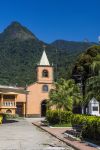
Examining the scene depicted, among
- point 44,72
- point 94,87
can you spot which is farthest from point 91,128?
point 44,72

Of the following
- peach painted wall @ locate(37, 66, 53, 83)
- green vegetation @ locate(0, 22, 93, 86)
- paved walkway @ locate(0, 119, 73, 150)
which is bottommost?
paved walkway @ locate(0, 119, 73, 150)

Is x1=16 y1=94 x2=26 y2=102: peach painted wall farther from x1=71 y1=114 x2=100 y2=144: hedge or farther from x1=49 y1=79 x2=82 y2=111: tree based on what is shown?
x1=71 y1=114 x2=100 y2=144: hedge

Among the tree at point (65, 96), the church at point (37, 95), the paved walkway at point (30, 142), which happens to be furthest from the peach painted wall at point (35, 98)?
the paved walkway at point (30, 142)

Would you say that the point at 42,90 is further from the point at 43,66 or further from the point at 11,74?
the point at 11,74

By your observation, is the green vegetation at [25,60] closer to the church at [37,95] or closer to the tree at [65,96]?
the church at [37,95]

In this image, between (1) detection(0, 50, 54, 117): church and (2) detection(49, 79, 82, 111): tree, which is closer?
(2) detection(49, 79, 82, 111): tree

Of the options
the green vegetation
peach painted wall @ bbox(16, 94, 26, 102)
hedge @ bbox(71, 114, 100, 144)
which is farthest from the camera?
the green vegetation

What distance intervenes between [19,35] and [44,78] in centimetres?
11191

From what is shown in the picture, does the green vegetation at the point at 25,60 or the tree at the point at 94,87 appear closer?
the tree at the point at 94,87

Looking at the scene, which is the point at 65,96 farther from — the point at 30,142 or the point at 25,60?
the point at 25,60

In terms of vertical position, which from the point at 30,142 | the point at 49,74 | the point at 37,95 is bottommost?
the point at 30,142

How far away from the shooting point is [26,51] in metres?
133

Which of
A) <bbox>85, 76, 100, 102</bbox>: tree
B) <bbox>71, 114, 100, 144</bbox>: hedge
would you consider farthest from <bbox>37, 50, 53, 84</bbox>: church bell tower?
<bbox>85, 76, 100, 102</bbox>: tree

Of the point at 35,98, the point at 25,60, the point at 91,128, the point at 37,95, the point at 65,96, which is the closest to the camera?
the point at 91,128
